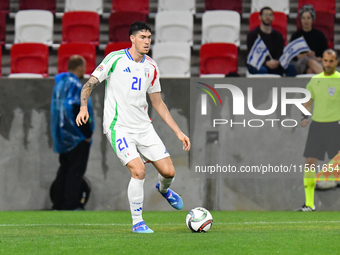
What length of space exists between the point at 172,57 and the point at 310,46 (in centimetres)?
244

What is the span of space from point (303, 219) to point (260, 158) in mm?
1804

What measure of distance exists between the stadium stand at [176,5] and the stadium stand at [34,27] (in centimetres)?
223

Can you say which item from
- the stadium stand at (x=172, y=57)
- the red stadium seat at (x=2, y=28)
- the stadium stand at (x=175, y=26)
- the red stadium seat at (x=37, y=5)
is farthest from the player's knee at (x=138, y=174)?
the red stadium seat at (x=37, y=5)

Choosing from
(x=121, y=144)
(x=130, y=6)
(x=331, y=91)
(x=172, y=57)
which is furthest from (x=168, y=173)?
(x=130, y=6)

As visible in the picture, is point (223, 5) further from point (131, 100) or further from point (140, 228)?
point (140, 228)

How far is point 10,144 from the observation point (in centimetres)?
859

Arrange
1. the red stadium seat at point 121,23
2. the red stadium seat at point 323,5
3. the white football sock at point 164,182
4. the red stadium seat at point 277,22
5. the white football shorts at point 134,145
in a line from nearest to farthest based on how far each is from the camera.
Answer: the white football shorts at point 134,145 → the white football sock at point 164,182 → the red stadium seat at point 277,22 → the red stadium seat at point 121,23 → the red stadium seat at point 323,5

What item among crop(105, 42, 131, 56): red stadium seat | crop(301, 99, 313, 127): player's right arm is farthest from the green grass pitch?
crop(105, 42, 131, 56): red stadium seat

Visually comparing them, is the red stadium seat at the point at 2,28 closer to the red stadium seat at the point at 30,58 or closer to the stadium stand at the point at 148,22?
the stadium stand at the point at 148,22

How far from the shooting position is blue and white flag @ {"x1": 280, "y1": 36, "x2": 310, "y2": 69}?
9664 millimetres

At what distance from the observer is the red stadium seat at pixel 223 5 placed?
462 inches

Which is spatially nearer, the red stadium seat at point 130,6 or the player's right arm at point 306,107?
the player's right arm at point 306,107

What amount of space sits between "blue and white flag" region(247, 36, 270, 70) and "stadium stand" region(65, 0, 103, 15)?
349 centimetres

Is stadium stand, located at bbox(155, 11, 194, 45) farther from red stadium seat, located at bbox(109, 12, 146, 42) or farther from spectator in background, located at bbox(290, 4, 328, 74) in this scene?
spectator in background, located at bbox(290, 4, 328, 74)
